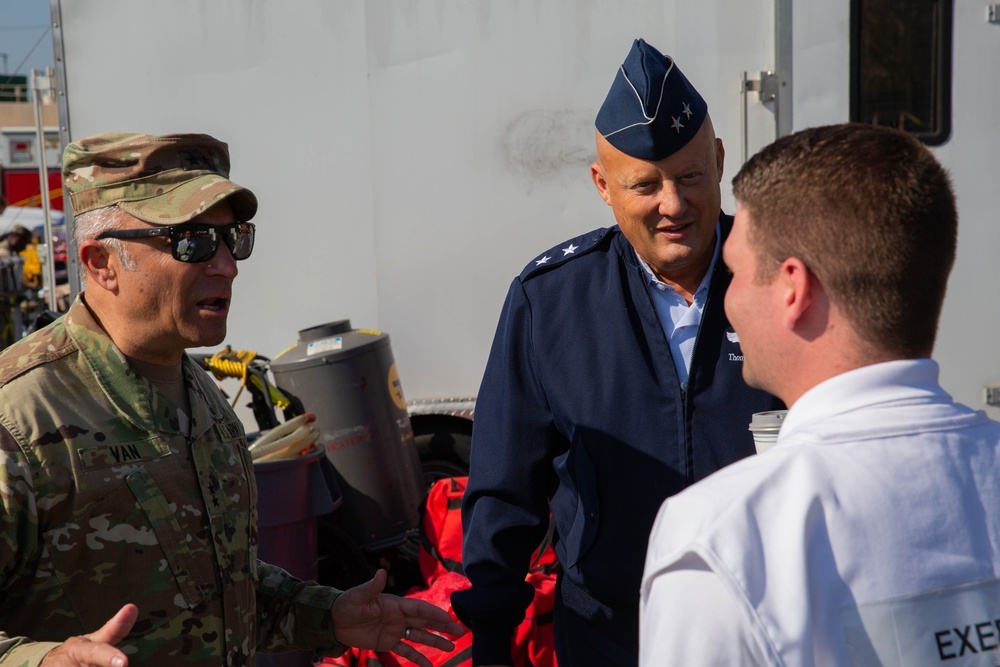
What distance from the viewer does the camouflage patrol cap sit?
6.07 feet

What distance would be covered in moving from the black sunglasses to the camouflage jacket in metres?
0.17

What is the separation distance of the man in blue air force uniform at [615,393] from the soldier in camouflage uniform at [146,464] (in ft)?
0.89

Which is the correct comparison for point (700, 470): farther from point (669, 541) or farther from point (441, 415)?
point (441, 415)

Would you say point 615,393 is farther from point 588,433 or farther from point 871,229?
point 871,229

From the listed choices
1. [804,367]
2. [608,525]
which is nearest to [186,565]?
[608,525]

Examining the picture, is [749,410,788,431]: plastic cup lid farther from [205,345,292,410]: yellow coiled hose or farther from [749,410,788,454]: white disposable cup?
[205,345,292,410]: yellow coiled hose

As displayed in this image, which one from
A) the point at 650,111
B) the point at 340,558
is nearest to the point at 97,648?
the point at 650,111

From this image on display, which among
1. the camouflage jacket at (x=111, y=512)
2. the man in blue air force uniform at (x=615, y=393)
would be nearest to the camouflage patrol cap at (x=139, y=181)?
the camouflage jacket at (x=111, y=512)

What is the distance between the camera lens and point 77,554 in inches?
63.4

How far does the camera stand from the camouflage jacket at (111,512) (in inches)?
62.3

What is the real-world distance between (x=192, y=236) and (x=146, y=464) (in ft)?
1.47

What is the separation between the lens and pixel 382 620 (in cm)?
202

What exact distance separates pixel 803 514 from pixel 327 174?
3808mm

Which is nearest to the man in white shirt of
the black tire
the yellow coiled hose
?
the black tire
